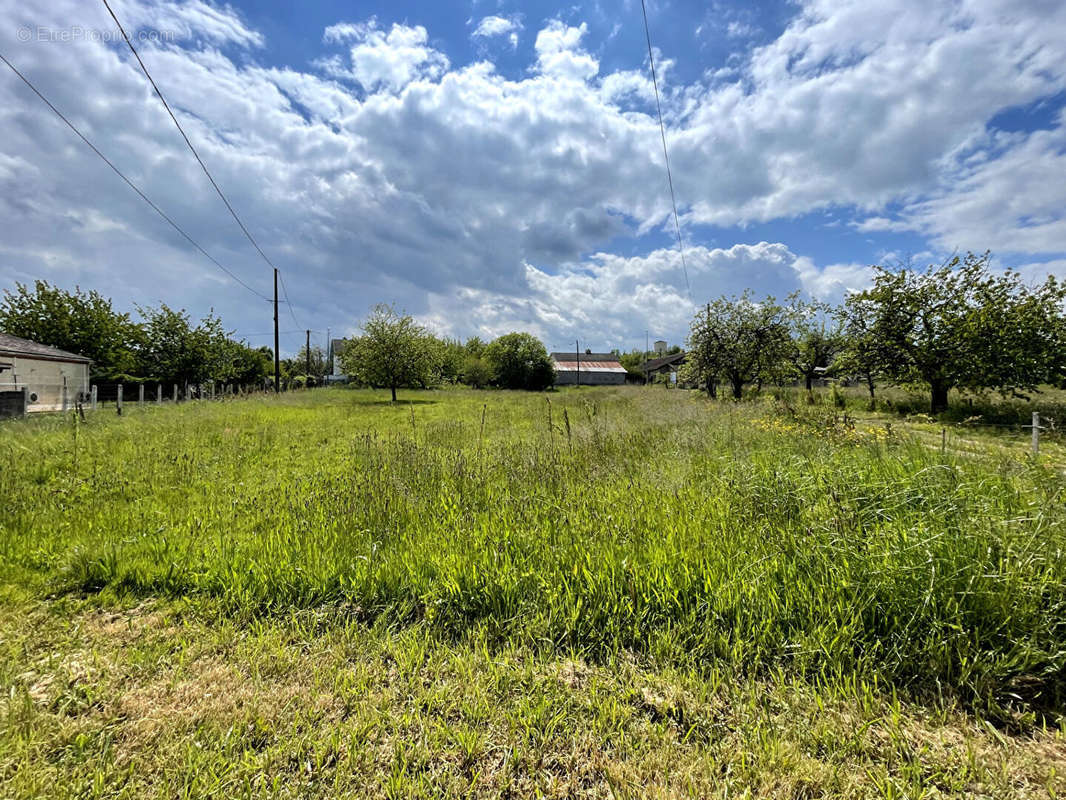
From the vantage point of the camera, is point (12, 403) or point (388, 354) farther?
point (388, 354)

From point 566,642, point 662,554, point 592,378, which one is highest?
point 592,378

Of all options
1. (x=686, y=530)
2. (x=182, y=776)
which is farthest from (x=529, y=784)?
(x=686, y=530)

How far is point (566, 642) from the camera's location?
236 centimetres

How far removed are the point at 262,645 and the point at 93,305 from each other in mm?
48576

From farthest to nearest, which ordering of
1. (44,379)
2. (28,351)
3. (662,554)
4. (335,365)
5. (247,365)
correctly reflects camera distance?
1. (335,365)
2. (247,365)
3. (44,379)
4. (28,351)
5. (662,554)

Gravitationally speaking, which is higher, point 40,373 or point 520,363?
point 520,363

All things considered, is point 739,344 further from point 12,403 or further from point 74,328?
point 74,328

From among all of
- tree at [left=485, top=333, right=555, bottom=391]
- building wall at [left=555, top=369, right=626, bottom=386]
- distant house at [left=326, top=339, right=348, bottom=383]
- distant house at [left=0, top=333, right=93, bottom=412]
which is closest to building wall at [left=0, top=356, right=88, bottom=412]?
distant house at [left=0, top=333, right=93, bottom=412]

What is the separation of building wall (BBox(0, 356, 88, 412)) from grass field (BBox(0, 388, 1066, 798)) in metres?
25.6

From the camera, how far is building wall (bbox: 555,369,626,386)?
69.2 metres

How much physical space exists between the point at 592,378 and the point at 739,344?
49.2 meters

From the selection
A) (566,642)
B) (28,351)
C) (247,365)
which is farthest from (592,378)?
(566,642)

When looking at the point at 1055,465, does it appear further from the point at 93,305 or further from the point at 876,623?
the point at 93,305

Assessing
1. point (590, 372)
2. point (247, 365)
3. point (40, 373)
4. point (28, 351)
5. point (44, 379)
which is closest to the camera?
point (28, 351)
